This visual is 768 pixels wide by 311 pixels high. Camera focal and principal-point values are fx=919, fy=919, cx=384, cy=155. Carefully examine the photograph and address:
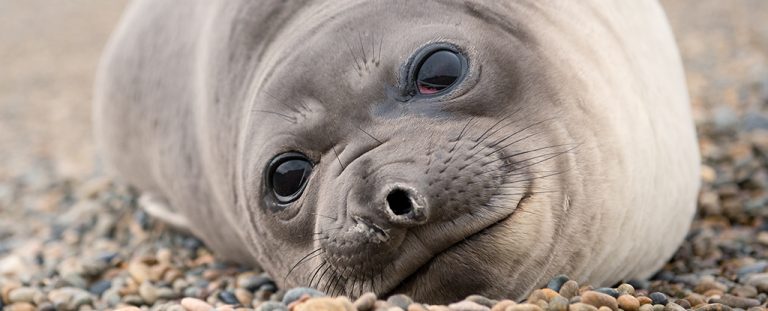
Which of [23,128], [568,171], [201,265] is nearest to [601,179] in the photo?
[568,171]

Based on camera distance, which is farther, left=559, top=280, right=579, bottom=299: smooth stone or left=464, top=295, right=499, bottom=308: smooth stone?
left=559, top=280, right=579, bottom=299: smooth stone

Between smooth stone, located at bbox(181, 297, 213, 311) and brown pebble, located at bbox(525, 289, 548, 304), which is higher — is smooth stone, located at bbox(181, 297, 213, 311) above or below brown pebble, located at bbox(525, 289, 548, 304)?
above

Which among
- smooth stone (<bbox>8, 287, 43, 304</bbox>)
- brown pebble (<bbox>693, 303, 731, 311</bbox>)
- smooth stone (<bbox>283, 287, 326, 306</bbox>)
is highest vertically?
smooth stone (<bbox>8, 287, 43, 304</bbox>)

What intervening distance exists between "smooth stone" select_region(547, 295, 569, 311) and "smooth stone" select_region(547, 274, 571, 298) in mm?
241

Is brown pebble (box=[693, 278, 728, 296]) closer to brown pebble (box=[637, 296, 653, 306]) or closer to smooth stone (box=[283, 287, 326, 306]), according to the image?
brown pebble (box=[637, 296, 653, 306])

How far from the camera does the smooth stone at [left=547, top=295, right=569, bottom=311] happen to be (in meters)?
2.59

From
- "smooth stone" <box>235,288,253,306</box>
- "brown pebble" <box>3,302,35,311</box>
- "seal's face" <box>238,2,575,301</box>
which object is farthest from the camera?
"brown pebble" <box>3,302,35,311</box>

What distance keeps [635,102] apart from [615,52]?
0.69ft

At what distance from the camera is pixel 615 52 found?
3.38 meters

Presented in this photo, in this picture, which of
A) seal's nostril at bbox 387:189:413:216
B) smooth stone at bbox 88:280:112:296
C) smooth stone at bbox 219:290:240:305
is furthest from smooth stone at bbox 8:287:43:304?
seal's nostril at bbox 387:189:413:216

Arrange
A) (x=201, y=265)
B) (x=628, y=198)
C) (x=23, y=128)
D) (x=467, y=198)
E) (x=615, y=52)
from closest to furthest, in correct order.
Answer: (x=467, y=198) < (x=628, y=198) < (x=615, y=52) < (x=201, y=265) < (x=23, y=128)

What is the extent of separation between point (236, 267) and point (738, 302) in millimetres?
2311

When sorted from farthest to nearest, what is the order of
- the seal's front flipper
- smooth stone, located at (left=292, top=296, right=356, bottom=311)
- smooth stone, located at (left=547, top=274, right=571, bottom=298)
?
the seal's front flipper → smooth stone, located at (left=547, top=274, right=571, bottom=298) → smooth stone, located at (left=292, top=296, right=356, bottom=311)

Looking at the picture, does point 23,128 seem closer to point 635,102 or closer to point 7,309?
point 7,309
